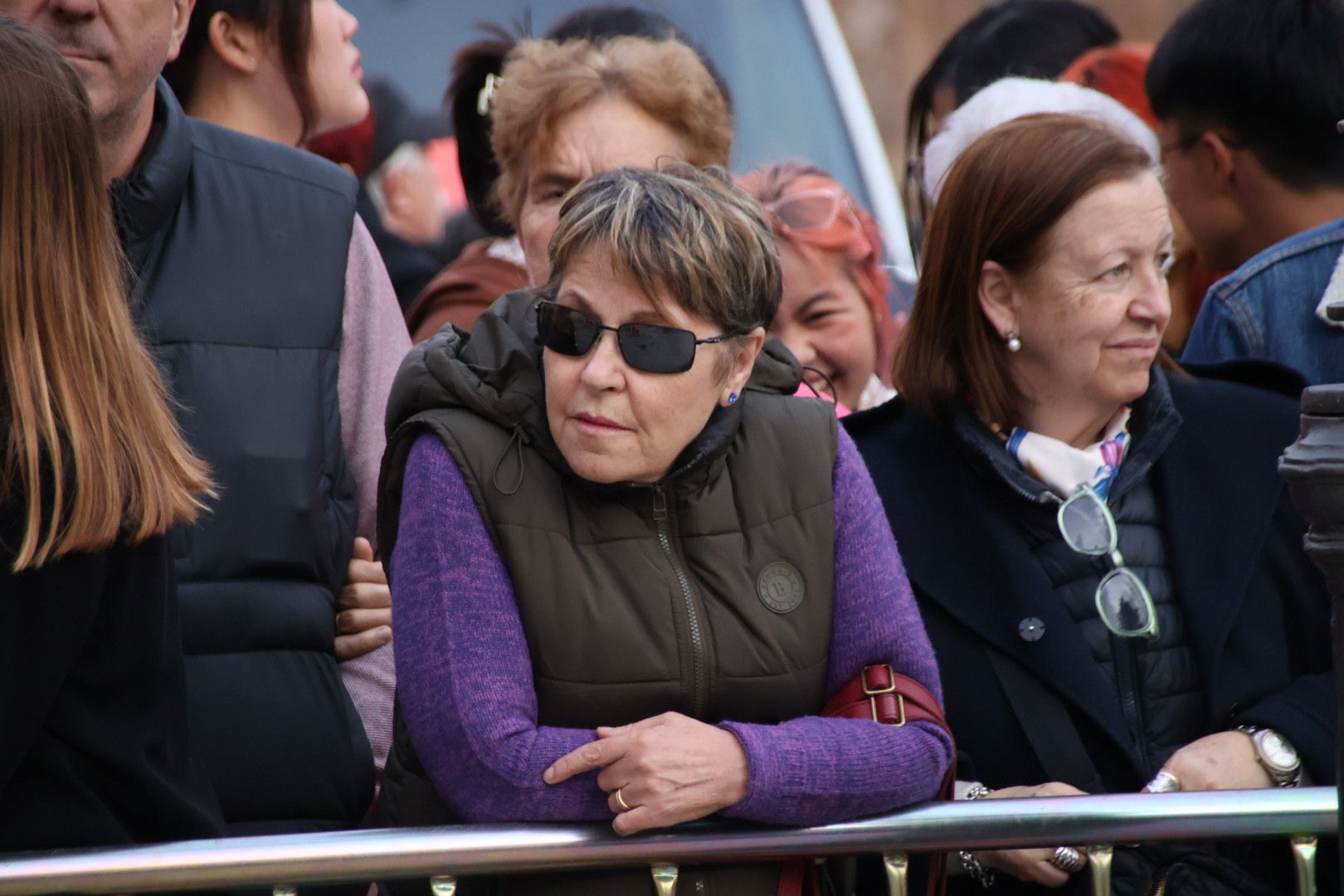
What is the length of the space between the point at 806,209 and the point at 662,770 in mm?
2102

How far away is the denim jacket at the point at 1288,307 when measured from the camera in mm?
3633

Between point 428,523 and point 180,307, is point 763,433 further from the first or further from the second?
point 180,307

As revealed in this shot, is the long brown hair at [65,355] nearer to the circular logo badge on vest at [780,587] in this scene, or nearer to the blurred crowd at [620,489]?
the blurred crowd at [620,489]

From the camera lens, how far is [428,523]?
2.58 meters

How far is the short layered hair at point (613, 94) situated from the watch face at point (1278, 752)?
1.64m

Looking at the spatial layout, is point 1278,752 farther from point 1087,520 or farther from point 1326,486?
point 1326,486

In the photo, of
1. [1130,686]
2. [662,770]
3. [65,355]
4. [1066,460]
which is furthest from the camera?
[1066,460]

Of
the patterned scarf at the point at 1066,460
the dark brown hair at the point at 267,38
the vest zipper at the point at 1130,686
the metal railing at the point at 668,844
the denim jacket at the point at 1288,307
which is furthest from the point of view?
the dark brown hair at the point at 267,38

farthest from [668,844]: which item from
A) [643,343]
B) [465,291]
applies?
[465,291]

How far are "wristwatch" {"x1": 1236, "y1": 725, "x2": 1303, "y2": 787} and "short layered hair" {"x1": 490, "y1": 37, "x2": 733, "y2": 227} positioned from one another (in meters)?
1.64

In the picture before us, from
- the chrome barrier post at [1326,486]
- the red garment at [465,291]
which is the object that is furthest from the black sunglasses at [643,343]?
the red garment at [465,291]

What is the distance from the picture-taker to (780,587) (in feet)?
8.77

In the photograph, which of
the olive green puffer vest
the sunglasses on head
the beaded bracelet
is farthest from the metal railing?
the sunglasses on head

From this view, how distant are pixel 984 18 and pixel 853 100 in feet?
1.94
